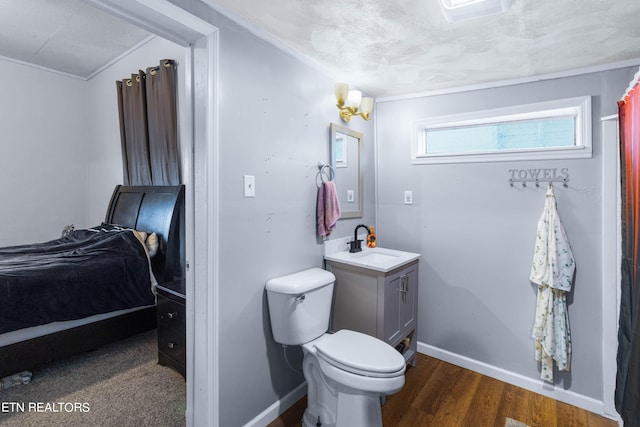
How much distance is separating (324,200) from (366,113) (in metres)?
0.76

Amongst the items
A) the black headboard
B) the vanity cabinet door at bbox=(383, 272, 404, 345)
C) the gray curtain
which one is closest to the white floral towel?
the vanity cabinet door at bbox=(383, 272, 404, 345)

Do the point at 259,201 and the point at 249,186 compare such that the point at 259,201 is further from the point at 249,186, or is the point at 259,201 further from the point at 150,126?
the point at 150,126

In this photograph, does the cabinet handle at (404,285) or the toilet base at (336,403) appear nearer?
the toilet base at (336,403)

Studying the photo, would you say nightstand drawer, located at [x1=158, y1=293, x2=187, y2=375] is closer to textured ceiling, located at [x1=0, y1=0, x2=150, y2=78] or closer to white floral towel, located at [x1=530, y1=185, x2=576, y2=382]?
textured ceiling, located at [x1=0, y1=0, x2=150, y2=78]

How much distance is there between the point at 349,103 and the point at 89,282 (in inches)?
87.6

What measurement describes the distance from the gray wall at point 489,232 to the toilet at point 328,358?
108cm

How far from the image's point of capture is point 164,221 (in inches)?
101

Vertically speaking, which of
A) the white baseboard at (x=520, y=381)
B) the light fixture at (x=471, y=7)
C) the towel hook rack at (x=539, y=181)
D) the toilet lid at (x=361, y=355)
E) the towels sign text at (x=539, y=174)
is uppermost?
the light fixture at (x=471, y=7)

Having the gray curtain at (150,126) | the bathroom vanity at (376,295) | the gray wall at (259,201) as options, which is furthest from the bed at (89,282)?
the bathroom vanity at (376,295)

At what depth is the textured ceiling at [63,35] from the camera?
240 centimetres

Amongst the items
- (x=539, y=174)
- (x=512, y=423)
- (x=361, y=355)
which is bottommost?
(x=512, y=423)

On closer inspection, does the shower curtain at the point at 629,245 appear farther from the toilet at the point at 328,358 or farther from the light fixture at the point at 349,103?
the light fixture at the point at 349,103
